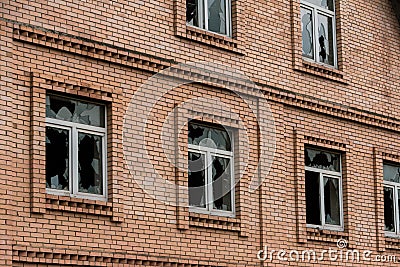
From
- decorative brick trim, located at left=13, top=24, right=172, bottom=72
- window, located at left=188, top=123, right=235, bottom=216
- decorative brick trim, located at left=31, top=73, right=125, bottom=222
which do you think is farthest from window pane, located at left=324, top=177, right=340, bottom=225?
decorative brick trim, located at left=31, top=73, right=125, bottom=222

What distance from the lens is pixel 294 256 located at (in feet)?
55.8

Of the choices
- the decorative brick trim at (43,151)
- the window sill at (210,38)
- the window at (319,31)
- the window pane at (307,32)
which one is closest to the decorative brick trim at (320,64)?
the window at (319,31)

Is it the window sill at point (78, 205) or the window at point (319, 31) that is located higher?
the window at point (319, 31)

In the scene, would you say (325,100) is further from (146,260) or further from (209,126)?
(146,260)

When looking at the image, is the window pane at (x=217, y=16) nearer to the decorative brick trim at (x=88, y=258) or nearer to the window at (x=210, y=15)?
the window at (x=210, y=15)

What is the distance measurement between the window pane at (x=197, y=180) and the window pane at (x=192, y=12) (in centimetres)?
210

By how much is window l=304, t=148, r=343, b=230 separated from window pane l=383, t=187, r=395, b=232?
1.36 metres

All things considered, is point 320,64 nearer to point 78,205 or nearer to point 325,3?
point 325,3

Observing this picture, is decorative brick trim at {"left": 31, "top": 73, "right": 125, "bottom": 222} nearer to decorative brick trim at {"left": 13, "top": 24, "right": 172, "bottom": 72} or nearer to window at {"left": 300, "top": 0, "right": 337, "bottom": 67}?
decorative brick trim at {"left": 13, "top": 24, "right": 172, "bottom": 72}

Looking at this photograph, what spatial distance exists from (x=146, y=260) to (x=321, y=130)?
4.92 m

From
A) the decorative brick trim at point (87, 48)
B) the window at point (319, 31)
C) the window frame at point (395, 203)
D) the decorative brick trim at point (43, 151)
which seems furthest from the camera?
the window frame at point (395, 203)

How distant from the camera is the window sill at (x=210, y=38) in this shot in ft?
52.0

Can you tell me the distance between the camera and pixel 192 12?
16.2 meters

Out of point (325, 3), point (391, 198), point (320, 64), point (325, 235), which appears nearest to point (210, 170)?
point (325, 235)
